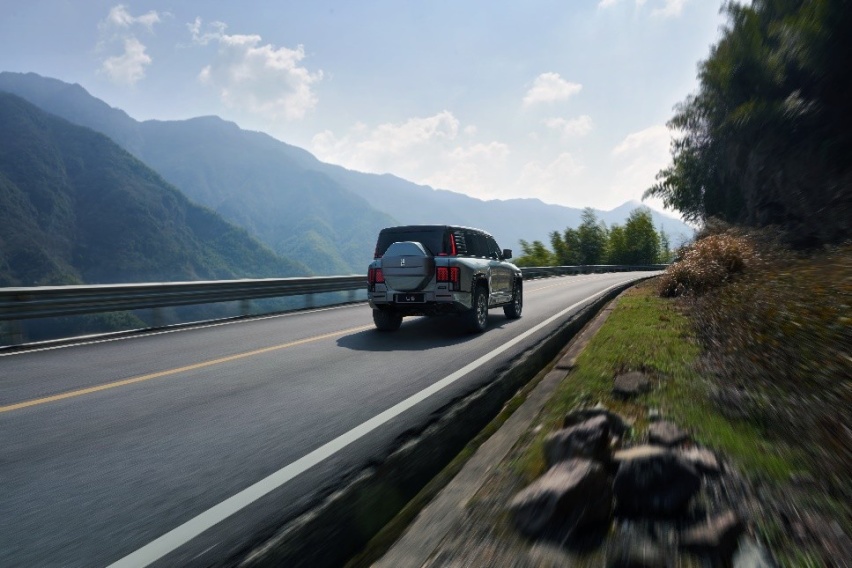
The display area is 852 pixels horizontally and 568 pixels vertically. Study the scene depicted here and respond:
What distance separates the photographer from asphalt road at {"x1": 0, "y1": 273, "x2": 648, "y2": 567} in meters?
2.96

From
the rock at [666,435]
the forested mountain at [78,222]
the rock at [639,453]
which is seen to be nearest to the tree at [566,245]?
the rock at [666,435]

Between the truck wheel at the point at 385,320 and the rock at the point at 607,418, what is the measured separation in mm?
7379

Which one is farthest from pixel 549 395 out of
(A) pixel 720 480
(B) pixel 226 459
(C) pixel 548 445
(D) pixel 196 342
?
(D) pixel 196 342

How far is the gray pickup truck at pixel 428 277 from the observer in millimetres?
10516

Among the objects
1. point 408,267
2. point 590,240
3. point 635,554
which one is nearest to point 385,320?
point 408,267

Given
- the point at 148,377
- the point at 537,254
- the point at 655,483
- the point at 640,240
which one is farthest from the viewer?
the point at 640,240

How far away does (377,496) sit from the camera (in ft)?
11.2

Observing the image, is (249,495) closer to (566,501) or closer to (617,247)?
(566,501)

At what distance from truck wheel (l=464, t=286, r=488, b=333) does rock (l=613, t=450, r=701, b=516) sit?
767 cm

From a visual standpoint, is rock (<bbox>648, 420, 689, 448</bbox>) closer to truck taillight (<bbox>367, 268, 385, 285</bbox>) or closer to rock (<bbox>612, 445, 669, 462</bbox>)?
rock (<bbox>612, 445, 669, 462</bbox>)

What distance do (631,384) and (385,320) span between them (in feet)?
21.6

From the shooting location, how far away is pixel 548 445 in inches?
140

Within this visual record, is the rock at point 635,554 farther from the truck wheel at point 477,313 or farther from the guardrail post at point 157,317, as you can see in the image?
the guardrail post at point 157,317

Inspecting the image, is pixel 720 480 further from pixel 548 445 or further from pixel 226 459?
pixel 226 459
